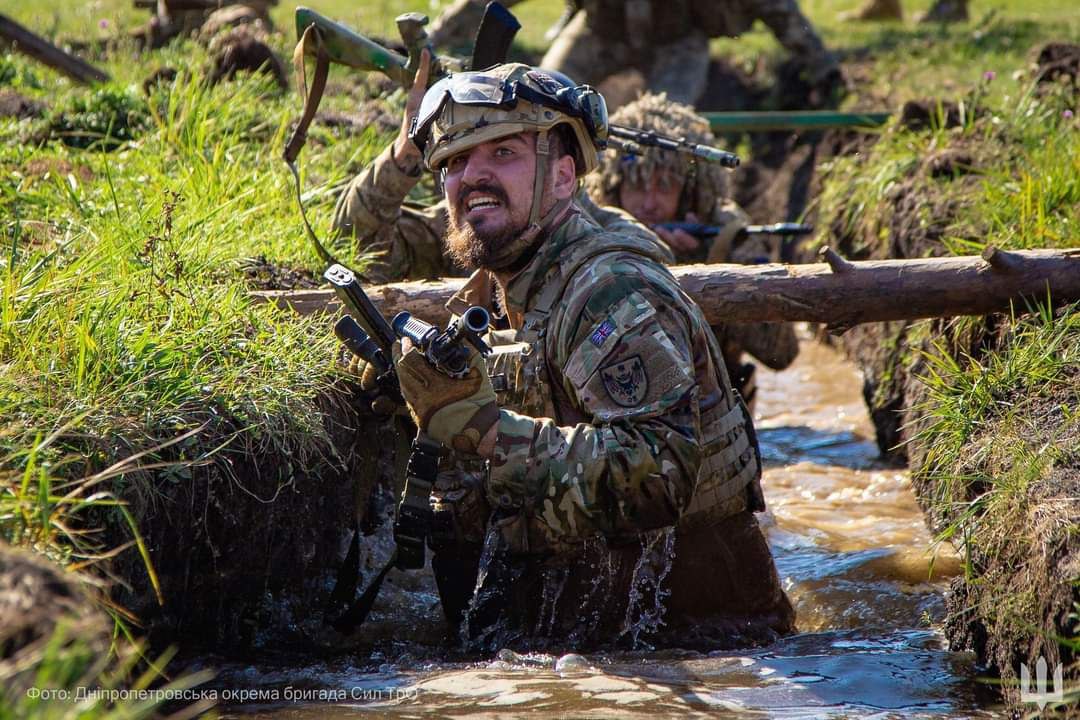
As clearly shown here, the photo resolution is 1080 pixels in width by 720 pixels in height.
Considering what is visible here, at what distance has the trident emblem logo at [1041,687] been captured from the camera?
3.01 metres

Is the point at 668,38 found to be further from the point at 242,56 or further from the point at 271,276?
the point at 271,276

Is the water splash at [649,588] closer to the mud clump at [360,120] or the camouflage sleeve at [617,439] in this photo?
the camouflage sleeve at [617,439]

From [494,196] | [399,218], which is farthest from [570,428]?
[399,218]

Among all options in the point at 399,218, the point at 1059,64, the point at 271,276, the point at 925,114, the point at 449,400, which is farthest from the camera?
the point at 925,114

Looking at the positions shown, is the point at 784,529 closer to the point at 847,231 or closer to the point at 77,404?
the point at 847,231

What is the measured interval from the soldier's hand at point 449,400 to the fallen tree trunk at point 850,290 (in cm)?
117

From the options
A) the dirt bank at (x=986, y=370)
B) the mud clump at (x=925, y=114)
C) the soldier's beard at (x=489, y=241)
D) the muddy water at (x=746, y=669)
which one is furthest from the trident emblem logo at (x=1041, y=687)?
the mud clump at (x=925, y=114)

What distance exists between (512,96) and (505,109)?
0.04 metres

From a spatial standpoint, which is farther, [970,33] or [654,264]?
[970,33]

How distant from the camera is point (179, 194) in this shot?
5.64 meters

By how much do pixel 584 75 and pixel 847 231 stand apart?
4.12 m

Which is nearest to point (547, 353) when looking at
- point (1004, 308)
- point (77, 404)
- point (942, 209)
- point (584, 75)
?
point (77, 404)

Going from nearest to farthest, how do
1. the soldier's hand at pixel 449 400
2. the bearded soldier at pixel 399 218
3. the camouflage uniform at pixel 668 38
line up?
the soldier's hand at pixel 449 400, the bearded soldier at pixel 399 218, the camouflage uniform at pixel 668 38

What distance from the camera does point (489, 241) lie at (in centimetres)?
405
